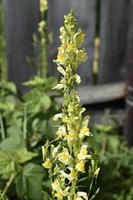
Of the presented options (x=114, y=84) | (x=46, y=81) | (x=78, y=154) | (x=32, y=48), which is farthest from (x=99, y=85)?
(x=78, y=154)

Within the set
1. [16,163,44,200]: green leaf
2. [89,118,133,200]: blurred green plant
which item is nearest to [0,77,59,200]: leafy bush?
[16,163,44,200]: green leaf

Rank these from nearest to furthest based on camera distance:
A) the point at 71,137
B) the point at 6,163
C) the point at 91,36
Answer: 1. the point at 71,137
2. the point at 6,163
3. the point at 91,36

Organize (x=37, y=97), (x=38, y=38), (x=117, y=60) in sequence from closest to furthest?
(x=37, y=97), (x=38, y=38), (x=117, y=60)

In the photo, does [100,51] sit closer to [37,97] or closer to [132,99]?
[132,99]

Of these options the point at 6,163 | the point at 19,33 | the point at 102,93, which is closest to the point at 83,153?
the point at 6,163

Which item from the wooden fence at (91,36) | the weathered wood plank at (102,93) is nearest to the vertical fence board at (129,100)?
the wooden fence at (91,36)

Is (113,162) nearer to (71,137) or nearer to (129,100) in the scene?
(129,100)

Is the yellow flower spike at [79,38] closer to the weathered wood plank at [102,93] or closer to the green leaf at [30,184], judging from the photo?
the green leaf at [30,184]
